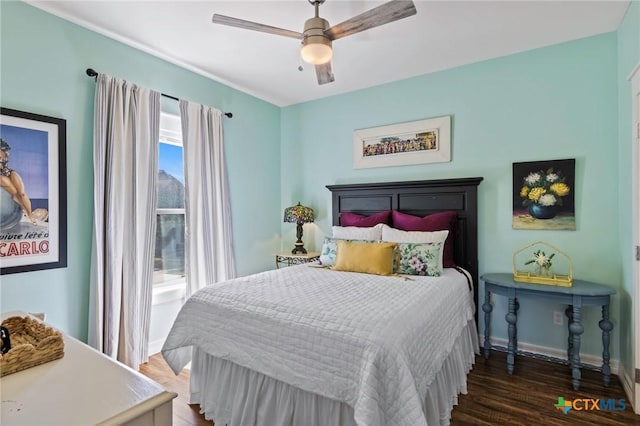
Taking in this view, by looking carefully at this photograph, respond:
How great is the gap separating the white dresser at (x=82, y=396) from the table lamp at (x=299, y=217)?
3032 mm

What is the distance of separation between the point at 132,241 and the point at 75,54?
149cm

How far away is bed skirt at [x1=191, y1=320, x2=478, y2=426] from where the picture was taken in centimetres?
167

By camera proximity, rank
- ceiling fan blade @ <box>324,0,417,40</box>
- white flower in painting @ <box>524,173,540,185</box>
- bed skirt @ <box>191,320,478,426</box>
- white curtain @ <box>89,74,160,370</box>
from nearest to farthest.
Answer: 1. bed skirt @ <box>191,320,478,426</box>
2. ceiling fan blade @ <box>324,0,417,40</box>
3. white curtain @ <box>89,74,160,370</box>
4. white flower in painting @ <box>524,173,540,185</box>

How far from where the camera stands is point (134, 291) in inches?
109

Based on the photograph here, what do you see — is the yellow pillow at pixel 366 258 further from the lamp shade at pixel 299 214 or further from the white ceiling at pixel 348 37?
the white ceiling at pixel 348 37

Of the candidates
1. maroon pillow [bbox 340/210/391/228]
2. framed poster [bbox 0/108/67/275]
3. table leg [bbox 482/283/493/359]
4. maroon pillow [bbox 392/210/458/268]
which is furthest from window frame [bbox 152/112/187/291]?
table leg [bbox 482/283/493/359]

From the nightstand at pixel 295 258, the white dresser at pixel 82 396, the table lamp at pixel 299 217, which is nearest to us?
the white dresser at pixel 82 396

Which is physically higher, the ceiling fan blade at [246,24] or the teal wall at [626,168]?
the ceiling fan blade at [246,24]

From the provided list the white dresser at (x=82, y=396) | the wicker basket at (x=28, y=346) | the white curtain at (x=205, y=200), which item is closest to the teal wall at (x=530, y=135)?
the white curtain at (x=205, y=200)

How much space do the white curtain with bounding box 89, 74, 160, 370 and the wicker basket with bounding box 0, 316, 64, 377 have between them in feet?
4.38

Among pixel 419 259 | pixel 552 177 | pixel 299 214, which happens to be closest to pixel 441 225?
pixel 419 259

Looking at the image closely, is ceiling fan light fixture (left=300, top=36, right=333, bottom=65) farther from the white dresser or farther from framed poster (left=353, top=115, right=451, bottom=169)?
the white dresser

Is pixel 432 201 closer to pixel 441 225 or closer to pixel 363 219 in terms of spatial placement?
pixel 441 225

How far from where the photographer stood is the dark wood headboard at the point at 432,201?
3.20 meters
